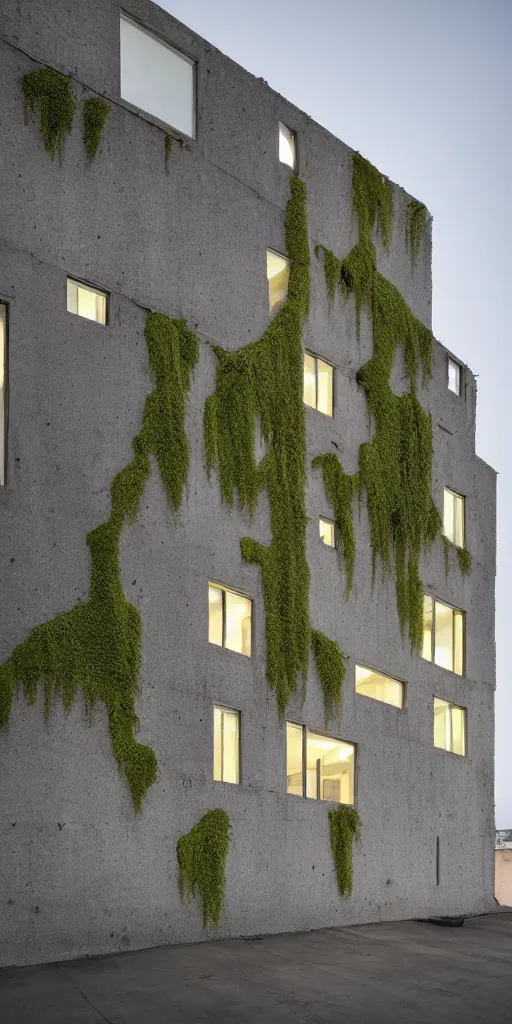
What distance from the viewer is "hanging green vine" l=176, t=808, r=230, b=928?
15.0 meters

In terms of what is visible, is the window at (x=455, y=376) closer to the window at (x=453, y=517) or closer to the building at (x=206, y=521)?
the building at (x=206, y=521)

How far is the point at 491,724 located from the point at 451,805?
301cm

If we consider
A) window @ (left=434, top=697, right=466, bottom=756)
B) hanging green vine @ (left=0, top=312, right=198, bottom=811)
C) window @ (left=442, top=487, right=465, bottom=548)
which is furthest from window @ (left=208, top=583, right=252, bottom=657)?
window @ (left=442, top=487, right=465, bottom=548)

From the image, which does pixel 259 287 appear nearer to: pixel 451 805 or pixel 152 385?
pixel 152 385

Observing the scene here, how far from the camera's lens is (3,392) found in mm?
13695

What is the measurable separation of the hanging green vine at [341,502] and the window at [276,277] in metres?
2.80

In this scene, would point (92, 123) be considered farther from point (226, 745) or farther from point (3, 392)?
point (226, 745)

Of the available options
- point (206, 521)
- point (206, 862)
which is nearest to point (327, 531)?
point (206, 521)

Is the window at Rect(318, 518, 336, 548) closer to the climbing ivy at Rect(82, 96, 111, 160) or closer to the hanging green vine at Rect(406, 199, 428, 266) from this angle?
the hanging green vine at Rect(406, 199, 428, 266)

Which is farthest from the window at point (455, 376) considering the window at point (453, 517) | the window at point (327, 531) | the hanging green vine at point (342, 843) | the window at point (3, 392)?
the window at point (3, 392)

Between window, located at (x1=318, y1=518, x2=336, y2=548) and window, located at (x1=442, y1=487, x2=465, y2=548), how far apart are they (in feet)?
14.5

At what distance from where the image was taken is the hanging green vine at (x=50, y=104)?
14.6 metres

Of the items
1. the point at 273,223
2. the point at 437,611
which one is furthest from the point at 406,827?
the point at 273,223

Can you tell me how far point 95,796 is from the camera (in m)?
13.8
